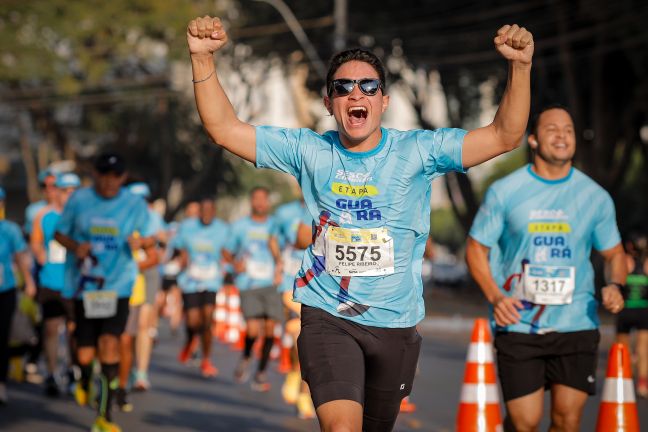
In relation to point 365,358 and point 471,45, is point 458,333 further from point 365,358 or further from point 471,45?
point 365,358

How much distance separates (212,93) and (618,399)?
3308 millimetres

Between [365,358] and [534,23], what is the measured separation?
29.3 m

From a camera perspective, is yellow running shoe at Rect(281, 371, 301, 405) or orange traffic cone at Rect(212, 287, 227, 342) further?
orange traffic cone at Rect(212, 287, 227, 342)

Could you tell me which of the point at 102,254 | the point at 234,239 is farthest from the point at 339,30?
the point at 102,254

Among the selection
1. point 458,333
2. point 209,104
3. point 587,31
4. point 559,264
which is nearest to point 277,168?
point 209,104

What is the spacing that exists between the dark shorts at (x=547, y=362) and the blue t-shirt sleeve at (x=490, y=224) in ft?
1.84

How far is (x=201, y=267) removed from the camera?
1736 centimetres

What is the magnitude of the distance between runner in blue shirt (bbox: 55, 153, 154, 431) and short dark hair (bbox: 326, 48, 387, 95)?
14.8ft

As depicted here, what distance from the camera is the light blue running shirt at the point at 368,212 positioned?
613 centimetres

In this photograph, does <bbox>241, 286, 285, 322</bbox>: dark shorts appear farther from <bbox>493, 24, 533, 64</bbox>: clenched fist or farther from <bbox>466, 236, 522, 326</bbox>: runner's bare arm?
<bbox>493, 24, 533, 64</bbox>: clenched fist

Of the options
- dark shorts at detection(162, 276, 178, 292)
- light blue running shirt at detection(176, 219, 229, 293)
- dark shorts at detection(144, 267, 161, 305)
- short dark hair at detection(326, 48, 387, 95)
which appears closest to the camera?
short dark hair at detection(326, 48, 387, 95)

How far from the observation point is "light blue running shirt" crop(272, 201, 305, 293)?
13977 millimetres

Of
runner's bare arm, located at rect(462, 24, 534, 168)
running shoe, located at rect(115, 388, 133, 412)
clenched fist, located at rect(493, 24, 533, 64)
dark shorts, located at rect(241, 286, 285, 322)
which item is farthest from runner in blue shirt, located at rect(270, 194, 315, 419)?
clenched fist, located at rect(493, 24, 533, 64)

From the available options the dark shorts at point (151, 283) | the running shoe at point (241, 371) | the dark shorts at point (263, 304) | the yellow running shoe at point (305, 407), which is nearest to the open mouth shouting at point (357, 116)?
the yellow running shoe at point (305, 407)
